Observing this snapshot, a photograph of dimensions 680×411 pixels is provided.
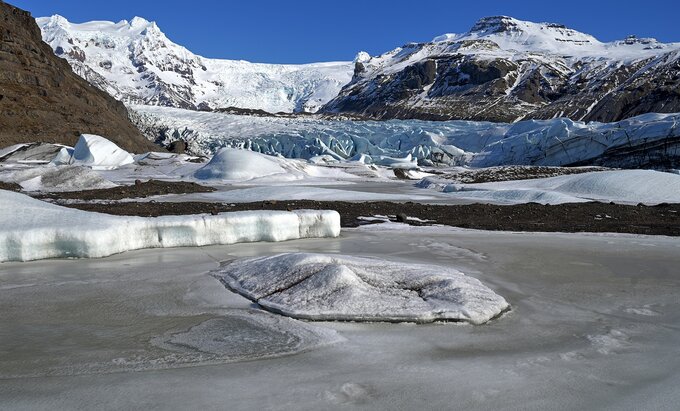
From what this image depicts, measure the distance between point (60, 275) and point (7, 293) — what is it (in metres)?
0.76

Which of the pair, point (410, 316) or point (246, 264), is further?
point (246, 264)

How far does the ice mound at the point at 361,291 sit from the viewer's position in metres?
4.26

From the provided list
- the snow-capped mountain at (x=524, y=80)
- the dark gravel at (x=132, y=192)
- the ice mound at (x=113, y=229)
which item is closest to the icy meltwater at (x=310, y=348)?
the ice mound at (x=113, y=229)

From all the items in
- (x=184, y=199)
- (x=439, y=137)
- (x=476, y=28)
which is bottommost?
(x=184, y=199)

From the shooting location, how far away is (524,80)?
10556 centimetres

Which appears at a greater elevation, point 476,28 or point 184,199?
point 476,28

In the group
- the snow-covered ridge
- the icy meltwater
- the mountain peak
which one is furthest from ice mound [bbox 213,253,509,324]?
the mountain peak

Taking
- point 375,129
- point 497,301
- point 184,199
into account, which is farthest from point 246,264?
point 375,129

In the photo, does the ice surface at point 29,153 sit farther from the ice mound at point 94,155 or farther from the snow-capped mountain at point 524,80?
the snow-capped mountain at point 524,80

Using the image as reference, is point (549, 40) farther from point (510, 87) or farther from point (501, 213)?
point (501, 213)

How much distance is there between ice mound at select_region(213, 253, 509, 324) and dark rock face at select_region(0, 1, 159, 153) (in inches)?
1386

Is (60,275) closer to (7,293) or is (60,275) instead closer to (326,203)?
(7,293)

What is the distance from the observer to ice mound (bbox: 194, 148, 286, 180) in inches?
1021

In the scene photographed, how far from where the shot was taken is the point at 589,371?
3305mm
